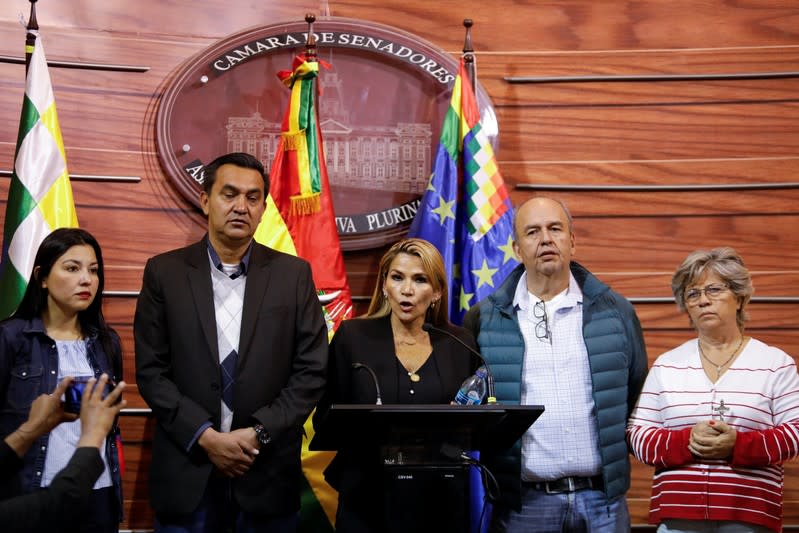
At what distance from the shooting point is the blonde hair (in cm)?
279

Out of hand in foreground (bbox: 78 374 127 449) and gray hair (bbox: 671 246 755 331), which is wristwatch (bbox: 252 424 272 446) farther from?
gray hair (bbox: 671 246 755 331)

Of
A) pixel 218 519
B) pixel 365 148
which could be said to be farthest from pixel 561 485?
pixel 365 148

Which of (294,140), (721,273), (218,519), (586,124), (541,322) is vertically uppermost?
(586,124)

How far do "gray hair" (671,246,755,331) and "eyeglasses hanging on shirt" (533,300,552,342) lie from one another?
0.40 metres

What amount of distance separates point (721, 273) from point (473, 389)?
83cm

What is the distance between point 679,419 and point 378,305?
3.21ft

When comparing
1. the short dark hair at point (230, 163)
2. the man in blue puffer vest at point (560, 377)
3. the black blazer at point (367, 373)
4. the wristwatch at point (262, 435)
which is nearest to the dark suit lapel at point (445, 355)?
the black blazer at point (367, 373)

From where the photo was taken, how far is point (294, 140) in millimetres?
3490

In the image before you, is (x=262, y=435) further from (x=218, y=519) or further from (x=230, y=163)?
(x=230, y=163)

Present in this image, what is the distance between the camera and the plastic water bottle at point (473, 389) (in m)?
2.46

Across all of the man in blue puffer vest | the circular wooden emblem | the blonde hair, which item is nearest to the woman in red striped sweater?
the man in blue puffer vest

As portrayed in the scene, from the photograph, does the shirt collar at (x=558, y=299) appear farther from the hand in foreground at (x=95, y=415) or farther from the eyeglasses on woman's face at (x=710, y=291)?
the hand in foreground at (x=95, y=415)

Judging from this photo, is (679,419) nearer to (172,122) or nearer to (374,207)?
(374,207)

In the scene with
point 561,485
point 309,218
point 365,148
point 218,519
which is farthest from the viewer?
→ point 365,148
